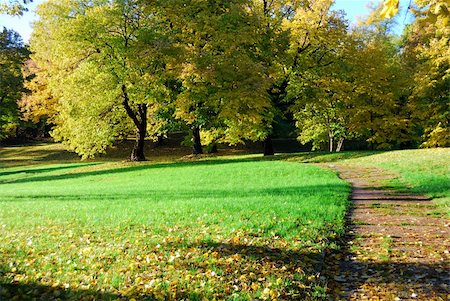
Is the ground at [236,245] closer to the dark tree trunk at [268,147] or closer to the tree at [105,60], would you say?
the tree at [105,60]

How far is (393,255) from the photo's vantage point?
20.8ft

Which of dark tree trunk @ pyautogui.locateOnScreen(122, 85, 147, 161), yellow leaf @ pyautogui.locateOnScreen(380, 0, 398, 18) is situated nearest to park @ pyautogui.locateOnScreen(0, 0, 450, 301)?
yellow leaf @ pyautogui.locateOnScreen(380, 0, 398, 18)

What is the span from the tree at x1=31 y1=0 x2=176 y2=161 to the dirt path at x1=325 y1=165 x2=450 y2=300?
1513 centimetres

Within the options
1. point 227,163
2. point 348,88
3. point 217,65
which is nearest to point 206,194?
point 227,163

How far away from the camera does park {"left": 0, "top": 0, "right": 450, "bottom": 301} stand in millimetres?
5262

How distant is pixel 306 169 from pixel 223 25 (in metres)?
9.72

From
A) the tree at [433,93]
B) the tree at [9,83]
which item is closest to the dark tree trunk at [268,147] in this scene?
the tree at [433,93]

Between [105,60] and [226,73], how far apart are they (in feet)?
23.2

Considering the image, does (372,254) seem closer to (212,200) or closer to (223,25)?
(212,200)

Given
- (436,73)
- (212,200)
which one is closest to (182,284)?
(212,200)

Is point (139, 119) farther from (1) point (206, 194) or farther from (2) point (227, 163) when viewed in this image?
(1) point (206, 194)

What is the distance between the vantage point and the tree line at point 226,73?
72.0ft

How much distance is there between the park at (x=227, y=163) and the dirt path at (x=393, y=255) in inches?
1.4

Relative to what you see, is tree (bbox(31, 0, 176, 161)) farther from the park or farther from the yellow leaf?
the yellow leaf
